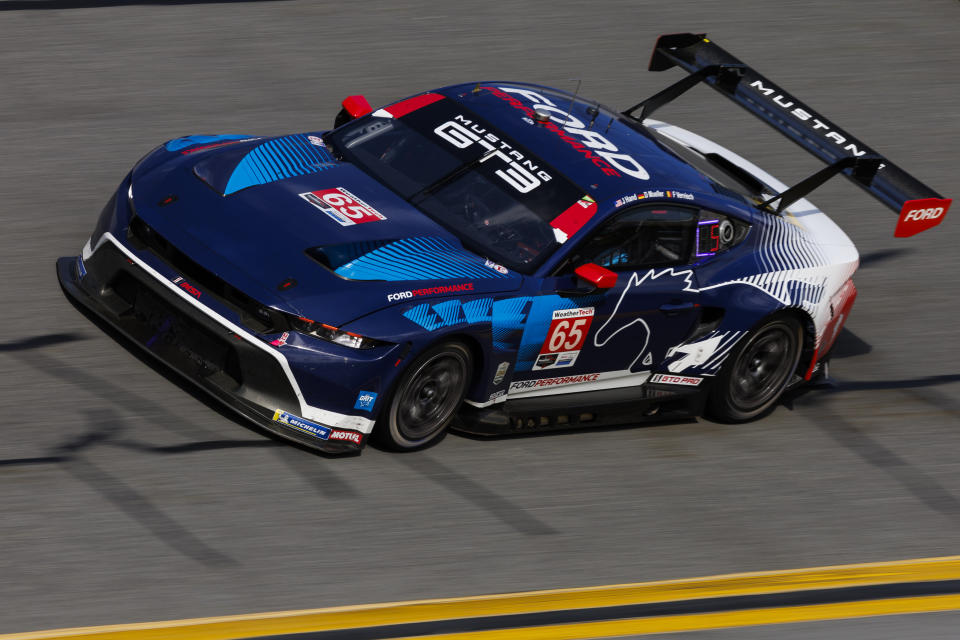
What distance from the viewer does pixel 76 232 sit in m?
8.16

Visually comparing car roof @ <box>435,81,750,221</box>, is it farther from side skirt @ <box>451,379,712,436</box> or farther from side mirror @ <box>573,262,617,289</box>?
side skirt @ <box>451,379,712,436</box>

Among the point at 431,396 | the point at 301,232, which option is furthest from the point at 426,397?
the point at 301,232

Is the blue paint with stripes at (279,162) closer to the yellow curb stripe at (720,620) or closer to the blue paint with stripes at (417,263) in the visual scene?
the blue paint with stripes at (417,263)

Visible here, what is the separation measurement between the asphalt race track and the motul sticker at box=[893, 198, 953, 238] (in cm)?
132

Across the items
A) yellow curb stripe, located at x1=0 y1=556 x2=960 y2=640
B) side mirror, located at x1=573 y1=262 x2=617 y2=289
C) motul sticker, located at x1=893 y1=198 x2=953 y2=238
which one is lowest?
yellow curb stripe, located at x1=0 y1=556 x2=960 y2=640

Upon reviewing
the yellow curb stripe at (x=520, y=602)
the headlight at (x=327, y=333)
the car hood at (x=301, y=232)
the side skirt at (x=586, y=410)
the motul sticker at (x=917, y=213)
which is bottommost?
the yellow curb stripe at (x=520, y=602)

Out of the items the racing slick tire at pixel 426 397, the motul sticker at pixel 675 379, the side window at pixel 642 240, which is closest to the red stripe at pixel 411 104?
the side window at pixel 642 240

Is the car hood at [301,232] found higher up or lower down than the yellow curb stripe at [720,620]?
higher up

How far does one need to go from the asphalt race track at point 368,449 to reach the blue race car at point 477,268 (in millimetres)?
329

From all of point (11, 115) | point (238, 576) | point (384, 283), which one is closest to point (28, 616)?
point (238, 576)

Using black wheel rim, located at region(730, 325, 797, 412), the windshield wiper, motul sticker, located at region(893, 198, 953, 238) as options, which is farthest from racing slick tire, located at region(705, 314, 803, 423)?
the windshield wiper

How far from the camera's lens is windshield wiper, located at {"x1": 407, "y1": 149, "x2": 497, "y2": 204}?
6715mm

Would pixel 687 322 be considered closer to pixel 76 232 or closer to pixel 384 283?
pixel 384 283

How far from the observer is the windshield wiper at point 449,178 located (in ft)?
22.0
